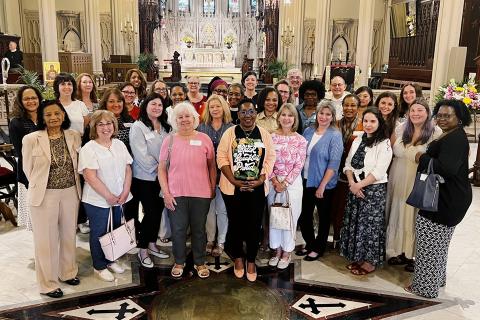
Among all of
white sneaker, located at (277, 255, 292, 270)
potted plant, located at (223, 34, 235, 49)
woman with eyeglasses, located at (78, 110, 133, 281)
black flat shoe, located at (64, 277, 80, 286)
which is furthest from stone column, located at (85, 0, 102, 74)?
white sneaker, located at (277, 255, 292, 270)

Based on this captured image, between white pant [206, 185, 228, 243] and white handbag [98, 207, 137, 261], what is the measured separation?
2.63ft

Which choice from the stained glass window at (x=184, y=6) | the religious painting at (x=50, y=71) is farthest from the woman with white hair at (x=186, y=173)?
the stained glass window at (x=184, y=6)

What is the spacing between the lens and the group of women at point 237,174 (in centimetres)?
330

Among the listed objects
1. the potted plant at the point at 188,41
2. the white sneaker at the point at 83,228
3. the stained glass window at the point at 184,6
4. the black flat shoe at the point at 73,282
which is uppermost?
the stained glass window at the point at 184,6

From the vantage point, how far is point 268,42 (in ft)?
63.1

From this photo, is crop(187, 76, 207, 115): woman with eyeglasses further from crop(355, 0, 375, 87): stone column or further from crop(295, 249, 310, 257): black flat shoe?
crop(355, 0, 375, 87): stone column

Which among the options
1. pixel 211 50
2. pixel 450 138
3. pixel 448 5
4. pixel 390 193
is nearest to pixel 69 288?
pixel 390 193

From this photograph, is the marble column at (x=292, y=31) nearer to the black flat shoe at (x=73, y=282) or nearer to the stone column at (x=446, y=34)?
the stone column at (x=446, y=34)

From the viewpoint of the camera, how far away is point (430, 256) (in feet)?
11.2

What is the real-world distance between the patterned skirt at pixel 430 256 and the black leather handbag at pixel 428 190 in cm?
25

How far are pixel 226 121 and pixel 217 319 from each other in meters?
1.71

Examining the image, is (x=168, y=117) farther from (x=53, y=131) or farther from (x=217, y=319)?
(x=217, y=319)

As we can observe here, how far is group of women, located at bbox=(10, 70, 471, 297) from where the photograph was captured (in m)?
3.30

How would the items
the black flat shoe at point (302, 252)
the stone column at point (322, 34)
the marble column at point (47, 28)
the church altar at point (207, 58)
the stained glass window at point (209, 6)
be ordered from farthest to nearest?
the stained glass window at point (209, 6)
the church altar at point (207, 58)
the stone column at point (322, 34)
the marble column at point (47, 28)
the black flat shoe at point (302, 252)
